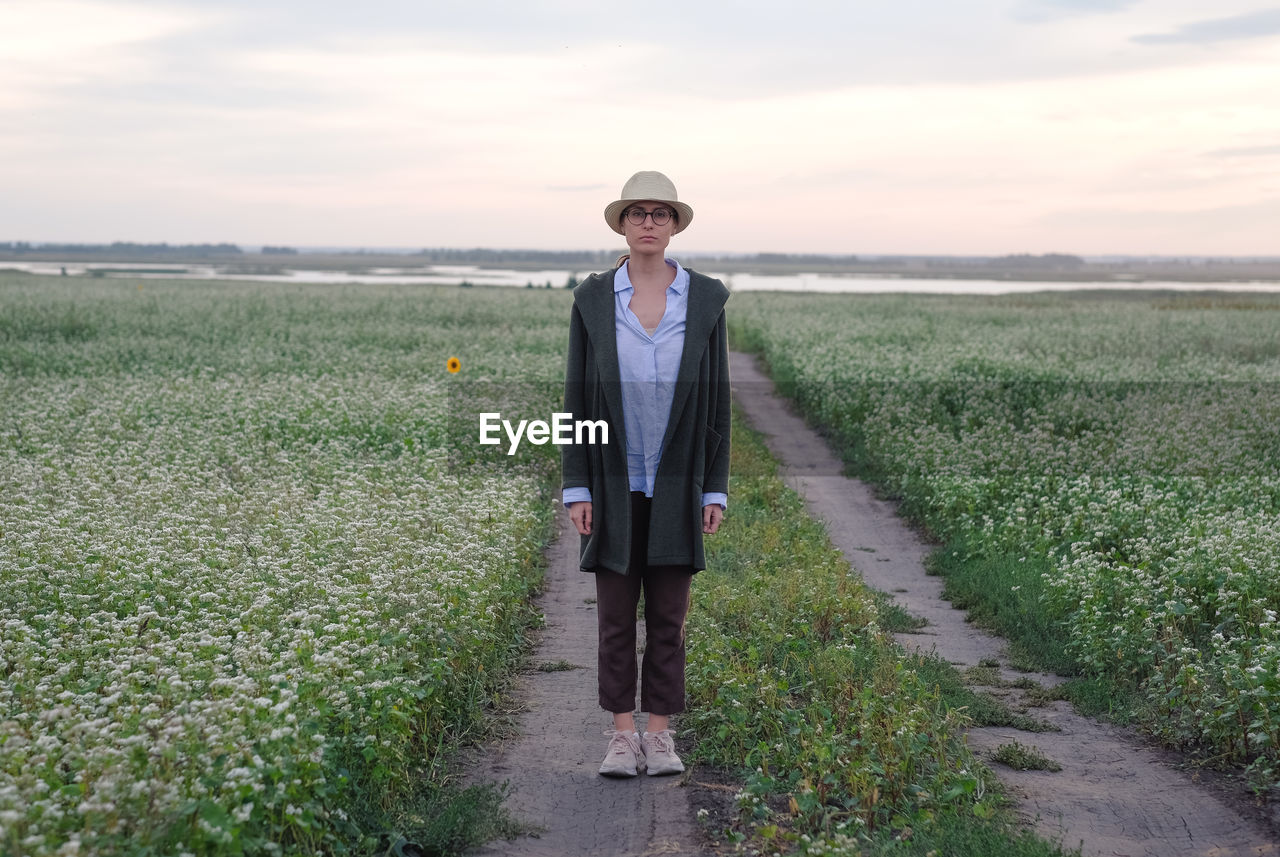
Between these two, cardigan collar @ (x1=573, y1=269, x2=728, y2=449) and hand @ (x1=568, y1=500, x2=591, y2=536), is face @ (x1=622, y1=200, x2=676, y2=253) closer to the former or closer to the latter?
cardigan collar @ (x1=573, y1=269, x2=728, y2=449)

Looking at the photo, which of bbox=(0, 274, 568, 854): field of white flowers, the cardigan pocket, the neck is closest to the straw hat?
the neck

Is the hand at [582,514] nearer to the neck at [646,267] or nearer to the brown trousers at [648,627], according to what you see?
the brown trousers at [648,627]

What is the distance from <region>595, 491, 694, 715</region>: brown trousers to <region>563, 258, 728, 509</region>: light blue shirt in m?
0.18

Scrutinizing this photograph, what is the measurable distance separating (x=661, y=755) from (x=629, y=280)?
7.64 ft

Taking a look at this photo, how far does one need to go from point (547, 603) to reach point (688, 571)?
378cm

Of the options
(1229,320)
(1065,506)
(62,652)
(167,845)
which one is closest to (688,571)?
(167,845)

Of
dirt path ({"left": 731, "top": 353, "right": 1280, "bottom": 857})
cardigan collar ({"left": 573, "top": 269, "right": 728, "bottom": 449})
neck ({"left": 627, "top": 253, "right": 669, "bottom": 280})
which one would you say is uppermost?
neck ({"left": 627, "top": 253, "right": 669, "bottom": 280})

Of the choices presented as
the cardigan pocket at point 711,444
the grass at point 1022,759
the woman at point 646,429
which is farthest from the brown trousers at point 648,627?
the grass at point 1022,759

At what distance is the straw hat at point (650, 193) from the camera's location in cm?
524

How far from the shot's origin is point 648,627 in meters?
5.75

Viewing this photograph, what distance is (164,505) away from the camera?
9.70m

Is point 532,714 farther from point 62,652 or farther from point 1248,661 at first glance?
point 1248,661

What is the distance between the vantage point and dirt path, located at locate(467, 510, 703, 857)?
16.2ft

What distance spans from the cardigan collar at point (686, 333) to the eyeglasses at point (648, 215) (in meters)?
0.31
